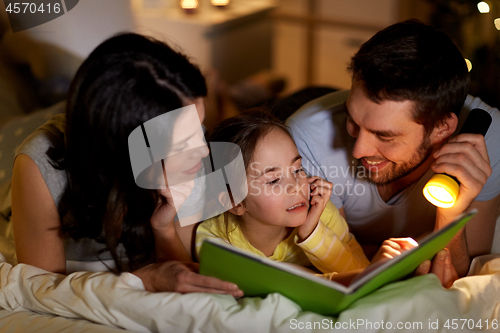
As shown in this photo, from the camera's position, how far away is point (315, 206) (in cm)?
110

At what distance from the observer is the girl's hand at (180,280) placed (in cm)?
87

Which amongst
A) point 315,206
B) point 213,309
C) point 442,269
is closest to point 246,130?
point 315,206

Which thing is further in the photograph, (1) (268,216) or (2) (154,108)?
(1) (268,216)

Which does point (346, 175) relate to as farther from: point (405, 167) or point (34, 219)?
point (34, 219)

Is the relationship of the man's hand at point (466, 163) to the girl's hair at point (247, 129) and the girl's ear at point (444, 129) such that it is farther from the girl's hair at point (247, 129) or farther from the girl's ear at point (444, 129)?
the girl's hair at point (247, 129)

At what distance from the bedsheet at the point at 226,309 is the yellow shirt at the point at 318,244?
0.23 m

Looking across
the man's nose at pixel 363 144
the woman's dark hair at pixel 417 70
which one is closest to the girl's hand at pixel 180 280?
the man's nose at pixel 363 144

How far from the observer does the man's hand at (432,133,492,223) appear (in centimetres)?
98

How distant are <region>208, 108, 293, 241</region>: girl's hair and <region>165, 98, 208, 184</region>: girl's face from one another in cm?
13

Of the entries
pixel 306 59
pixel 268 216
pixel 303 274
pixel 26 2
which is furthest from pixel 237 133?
pixel 306 59

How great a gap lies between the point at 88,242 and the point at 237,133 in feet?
1.60

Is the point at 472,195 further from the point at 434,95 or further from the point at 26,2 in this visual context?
the point at 26,2

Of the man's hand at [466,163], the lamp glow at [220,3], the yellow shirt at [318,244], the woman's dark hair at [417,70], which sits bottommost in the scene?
the yellow shirt at [318,244]

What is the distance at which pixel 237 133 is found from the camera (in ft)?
3.65
